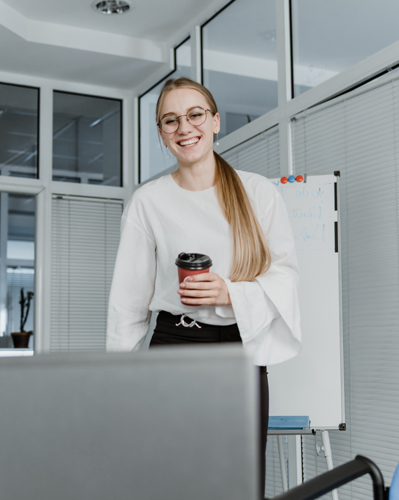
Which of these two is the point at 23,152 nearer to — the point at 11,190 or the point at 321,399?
the point at 11,190

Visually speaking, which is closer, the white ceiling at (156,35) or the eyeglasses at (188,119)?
the eyeglasses at (188,119)

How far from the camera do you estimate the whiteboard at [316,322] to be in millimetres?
2512

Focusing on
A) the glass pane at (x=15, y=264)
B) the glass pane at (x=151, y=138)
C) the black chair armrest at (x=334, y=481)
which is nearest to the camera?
the black chair armrest at (x=334, y=481)

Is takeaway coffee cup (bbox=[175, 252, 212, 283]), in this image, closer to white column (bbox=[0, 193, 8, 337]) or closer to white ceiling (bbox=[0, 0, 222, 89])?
white ceiling (bbox=[0, 0, 222, 89])

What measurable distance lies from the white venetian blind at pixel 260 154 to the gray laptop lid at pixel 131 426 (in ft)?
10.2

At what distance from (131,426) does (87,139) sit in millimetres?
4996

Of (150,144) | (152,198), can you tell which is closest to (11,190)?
(150,144)

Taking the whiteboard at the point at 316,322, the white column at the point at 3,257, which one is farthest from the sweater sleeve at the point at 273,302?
the white column at the point at 3,257

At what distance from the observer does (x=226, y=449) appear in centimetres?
34

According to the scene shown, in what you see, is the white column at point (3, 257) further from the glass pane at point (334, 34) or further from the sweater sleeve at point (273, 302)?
the sweater sleeve at point (273, 302)

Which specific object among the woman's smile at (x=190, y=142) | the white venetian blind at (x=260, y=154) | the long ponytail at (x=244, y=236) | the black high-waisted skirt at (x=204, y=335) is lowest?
the black high-waisted skirt at (x=204, y=335)

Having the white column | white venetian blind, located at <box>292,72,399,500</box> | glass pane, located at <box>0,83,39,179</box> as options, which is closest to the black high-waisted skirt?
white venetian blind, located at <box>292,72,399,500</box>

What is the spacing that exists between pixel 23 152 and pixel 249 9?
2.20 m

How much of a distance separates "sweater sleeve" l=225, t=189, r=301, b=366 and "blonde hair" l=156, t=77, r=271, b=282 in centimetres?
3
